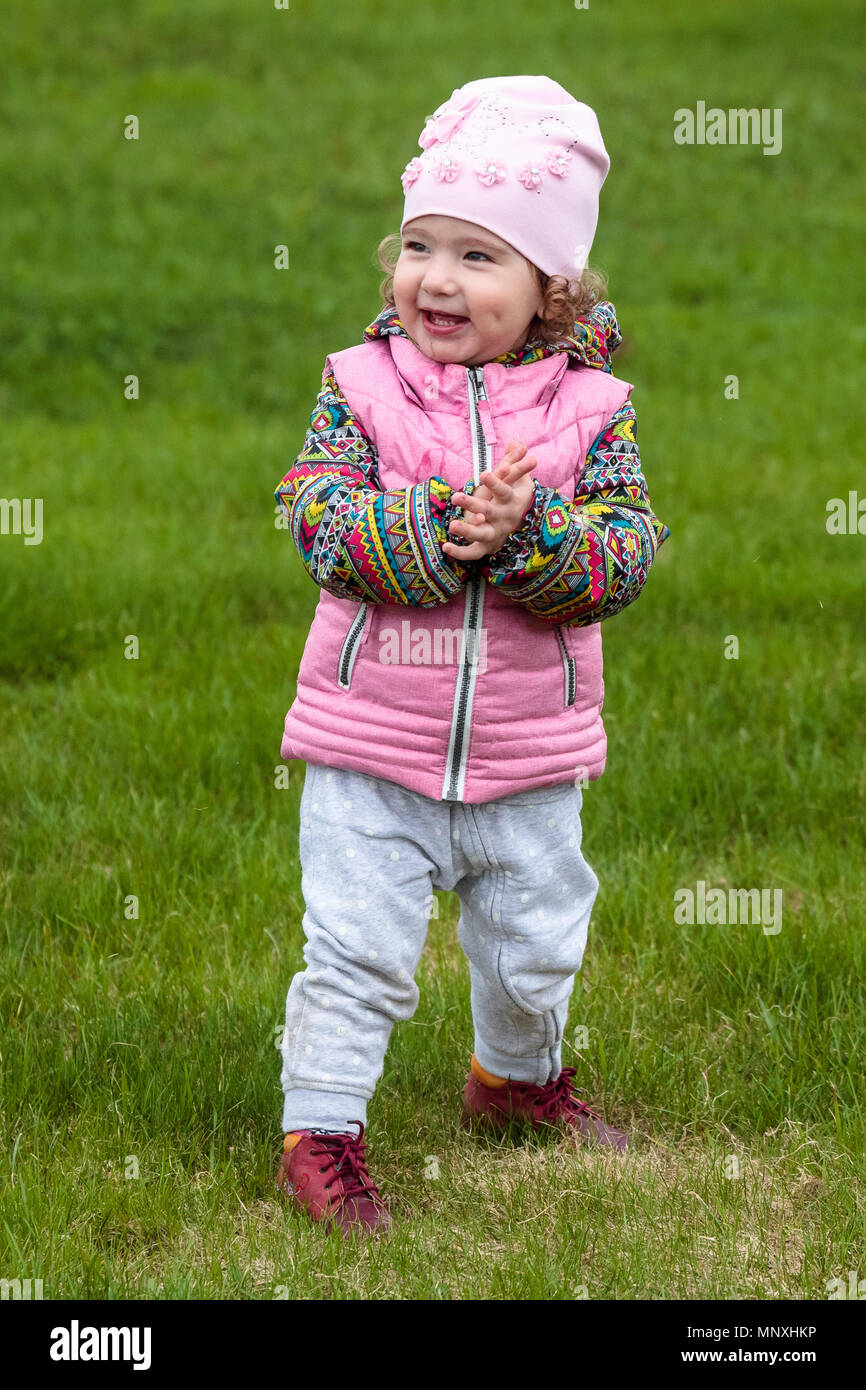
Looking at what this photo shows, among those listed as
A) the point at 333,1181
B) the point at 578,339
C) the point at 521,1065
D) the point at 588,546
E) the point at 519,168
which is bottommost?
the point at 333,1181

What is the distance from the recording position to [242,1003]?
12.0 feet

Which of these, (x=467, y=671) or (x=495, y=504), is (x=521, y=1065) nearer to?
(x=467, y=671)

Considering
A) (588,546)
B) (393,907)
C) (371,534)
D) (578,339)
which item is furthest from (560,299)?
(393,907)

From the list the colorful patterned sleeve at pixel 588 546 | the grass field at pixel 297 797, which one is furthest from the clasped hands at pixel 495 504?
the grass field at pixel 297 797

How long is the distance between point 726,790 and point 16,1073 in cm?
224

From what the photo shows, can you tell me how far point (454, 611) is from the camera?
2936 mm

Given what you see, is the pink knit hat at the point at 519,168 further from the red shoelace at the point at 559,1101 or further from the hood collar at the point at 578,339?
the red shoelace at the point at 559,1101

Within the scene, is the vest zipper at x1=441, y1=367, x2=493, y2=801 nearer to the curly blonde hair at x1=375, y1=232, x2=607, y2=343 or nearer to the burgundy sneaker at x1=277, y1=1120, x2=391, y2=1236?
the curly blonde hair at x1=375, y1=232, x2=607, y2=343

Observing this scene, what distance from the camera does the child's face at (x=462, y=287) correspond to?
2.89m

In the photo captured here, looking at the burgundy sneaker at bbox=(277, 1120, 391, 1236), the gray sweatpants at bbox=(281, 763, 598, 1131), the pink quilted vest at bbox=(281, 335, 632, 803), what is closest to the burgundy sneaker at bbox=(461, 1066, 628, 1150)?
the gray sweatpants at bbox=(281, 763, 598, 1131)

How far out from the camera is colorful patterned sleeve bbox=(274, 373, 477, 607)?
277 centimetres

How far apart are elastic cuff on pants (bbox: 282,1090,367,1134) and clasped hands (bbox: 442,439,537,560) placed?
1.00m

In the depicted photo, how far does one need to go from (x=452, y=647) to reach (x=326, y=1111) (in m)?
0.85

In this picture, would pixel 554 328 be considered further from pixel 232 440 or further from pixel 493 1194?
pixel 232 440
